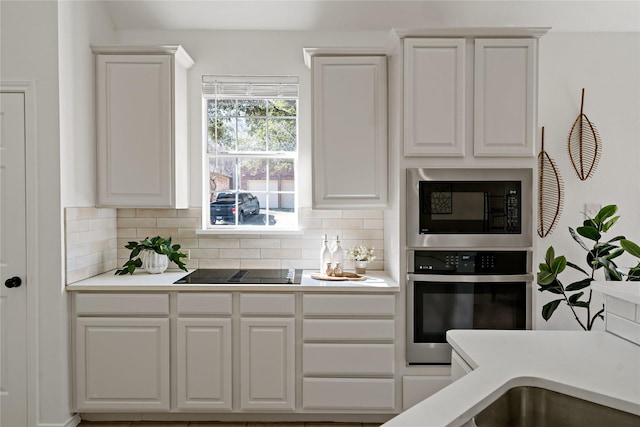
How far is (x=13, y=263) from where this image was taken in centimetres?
302

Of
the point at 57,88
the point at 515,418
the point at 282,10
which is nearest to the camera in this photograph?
the point at 515,418

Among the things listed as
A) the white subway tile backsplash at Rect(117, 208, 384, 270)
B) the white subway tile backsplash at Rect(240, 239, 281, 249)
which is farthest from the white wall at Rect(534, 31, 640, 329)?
the white subway tile backsplash at Rect(240, 239, 281, 249)

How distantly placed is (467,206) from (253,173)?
1.64 meters

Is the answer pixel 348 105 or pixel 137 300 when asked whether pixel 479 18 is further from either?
pixel 137 300

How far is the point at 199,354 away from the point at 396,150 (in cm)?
174

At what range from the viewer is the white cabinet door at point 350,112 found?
10.9ft

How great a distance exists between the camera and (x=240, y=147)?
152 inches

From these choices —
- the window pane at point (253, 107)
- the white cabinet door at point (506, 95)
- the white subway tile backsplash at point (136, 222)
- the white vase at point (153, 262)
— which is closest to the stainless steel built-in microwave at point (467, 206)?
the white cabinet door at point (506, 95)

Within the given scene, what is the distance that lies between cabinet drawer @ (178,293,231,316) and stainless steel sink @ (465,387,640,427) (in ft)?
6.67

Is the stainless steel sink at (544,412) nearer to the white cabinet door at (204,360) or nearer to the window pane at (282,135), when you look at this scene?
the white cabinet door at (204,360)

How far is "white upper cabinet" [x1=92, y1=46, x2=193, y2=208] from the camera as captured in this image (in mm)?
3344

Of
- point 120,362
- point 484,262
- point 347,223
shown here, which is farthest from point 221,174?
point 484,262

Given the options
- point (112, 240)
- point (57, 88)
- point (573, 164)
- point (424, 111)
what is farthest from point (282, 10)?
point (573, 164)

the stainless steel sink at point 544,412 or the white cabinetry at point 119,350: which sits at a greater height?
the stainless steel sink at point 544,412
